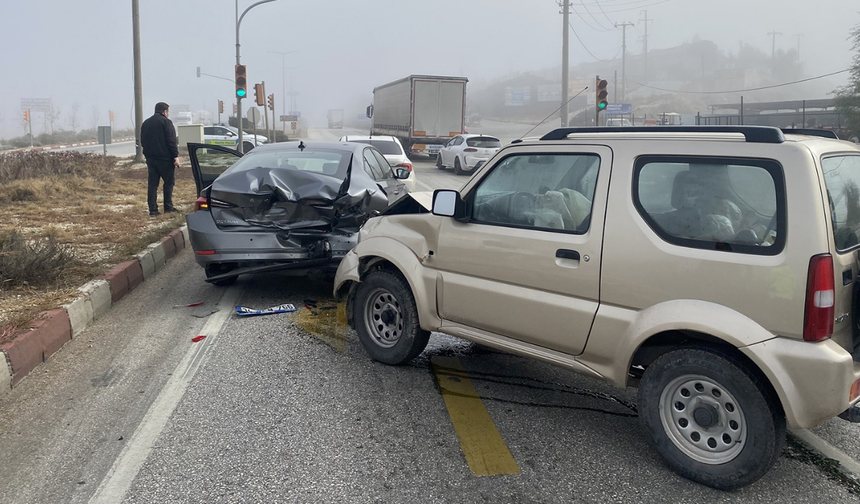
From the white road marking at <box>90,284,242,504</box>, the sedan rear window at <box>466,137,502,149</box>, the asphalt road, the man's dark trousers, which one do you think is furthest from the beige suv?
the sedan rear window at <box>466,137,502,149</box>

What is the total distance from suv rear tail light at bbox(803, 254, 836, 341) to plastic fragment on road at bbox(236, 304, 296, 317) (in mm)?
4673

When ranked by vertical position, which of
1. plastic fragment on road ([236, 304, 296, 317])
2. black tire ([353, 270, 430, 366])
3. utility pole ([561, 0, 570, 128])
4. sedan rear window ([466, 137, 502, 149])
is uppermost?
utility pole ([561, 0, 570, 128])

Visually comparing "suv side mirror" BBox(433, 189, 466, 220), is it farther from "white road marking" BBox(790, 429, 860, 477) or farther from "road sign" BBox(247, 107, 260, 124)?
"road sign" BBox(247, 107, 260, 124)

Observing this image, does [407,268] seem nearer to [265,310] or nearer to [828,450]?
[265,310]

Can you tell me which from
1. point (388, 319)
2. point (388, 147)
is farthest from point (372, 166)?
point (388, 147)

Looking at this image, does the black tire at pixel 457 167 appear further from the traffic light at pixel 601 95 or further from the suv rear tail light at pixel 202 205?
the suv rear tail light at pixel 202 205

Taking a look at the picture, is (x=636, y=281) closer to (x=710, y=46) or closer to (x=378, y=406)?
(x=378, y=406)

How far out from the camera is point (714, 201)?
137 inches

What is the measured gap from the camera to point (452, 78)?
107 feet

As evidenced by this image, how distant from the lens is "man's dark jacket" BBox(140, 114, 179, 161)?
11.9m

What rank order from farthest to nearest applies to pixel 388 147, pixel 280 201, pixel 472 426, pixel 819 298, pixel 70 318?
pixel 388 147, pixel 280 201, pixel 70 318, pixel 472 426, pixel 819 298

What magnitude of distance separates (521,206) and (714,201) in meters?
1.17

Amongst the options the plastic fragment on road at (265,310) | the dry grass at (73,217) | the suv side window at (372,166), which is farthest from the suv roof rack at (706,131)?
the dry grass at (73,217)

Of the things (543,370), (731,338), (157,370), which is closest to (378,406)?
(543,370)
